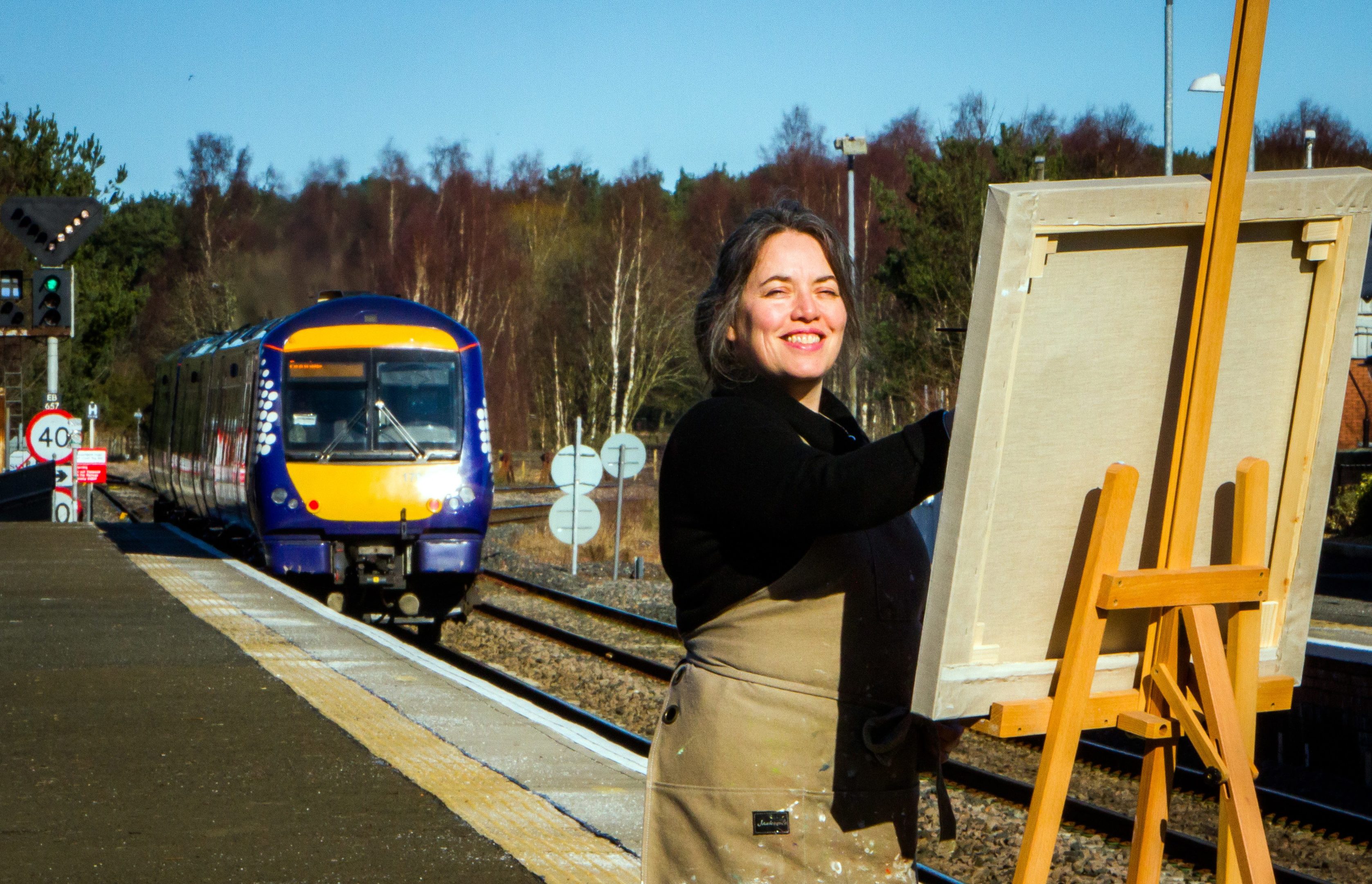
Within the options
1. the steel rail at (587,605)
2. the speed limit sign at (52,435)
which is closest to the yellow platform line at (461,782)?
the steel rail at (587,605)

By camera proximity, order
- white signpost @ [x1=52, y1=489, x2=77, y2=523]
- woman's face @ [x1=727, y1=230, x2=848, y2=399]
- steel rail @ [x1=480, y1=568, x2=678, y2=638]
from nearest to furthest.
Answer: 1. woman's face @ [x1=727, y1=230, x2=848, y2=399]
2. steel rail @ [x1=480, y1=568, x2=678, y2=638]
3. white signpost @ [x1=52, y1=489, x2=77, y2=523]

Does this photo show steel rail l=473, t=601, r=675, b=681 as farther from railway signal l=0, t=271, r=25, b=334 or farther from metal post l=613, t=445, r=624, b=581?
railway signal l=0, t=271, r=25, b=334

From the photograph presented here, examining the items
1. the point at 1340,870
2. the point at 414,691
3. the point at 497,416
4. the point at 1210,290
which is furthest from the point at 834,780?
the point at 497,416

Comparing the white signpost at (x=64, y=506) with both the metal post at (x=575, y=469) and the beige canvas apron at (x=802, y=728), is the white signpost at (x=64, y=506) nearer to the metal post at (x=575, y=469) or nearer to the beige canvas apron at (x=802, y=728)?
the metal post at (x=575, y=469)

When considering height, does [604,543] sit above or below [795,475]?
below

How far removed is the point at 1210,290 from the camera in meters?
2.24

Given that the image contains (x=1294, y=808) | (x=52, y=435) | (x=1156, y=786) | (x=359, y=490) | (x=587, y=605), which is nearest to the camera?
(x=1156, y=786)

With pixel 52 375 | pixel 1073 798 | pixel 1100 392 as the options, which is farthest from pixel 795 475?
pixel 52 375

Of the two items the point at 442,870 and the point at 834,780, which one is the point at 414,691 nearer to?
the point at 442,870

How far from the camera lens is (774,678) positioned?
2479mm

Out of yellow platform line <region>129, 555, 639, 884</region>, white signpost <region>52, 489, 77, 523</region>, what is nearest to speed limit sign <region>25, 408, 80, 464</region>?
white signpost <region>52, 489, 77, 523</region>

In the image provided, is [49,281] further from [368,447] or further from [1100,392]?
[1100,392]

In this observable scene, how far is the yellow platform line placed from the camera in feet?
17.4

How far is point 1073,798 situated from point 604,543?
21029mm
